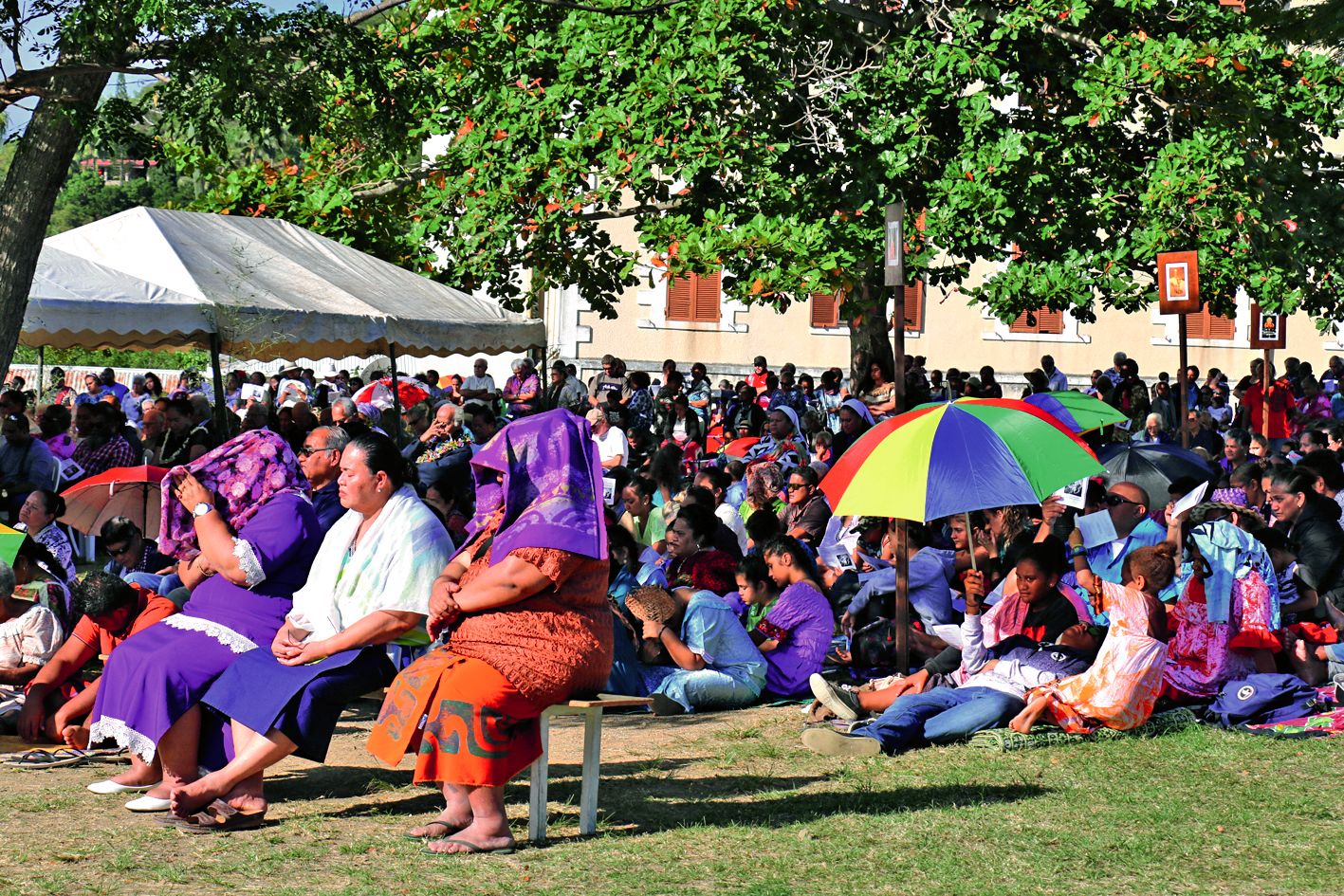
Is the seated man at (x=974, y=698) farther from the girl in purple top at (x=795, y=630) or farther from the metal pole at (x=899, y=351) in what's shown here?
the metal pole at (x=899, y=351)

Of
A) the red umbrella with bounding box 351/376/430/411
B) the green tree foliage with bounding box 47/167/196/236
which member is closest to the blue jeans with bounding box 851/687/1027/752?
the red umbrella with bounding box 351/376/430/411

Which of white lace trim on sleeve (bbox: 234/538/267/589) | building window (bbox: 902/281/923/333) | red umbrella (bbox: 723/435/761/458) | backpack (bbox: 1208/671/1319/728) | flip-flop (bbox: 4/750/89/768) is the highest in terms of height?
building window (bbox: 902/281/923/333)

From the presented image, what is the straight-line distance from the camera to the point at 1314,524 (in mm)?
8836

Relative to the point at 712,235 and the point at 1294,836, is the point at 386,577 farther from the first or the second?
the point at 712,235

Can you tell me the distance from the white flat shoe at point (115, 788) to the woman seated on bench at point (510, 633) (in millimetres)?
1515

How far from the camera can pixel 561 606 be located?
18.4ft

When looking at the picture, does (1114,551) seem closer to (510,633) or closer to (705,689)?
(705,689)

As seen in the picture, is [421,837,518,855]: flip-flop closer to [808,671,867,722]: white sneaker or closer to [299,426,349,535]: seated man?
[299,426,349,535]: seated man

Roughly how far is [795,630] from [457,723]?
372 centimetres

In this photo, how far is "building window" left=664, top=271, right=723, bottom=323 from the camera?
1244 inches

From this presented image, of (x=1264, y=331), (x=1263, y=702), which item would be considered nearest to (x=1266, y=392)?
(x=1264, y=331)

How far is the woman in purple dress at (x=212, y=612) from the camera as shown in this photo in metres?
6.13

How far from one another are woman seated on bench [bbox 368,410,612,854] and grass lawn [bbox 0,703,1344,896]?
0.33 meters

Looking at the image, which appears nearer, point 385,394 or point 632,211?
point 632,211
